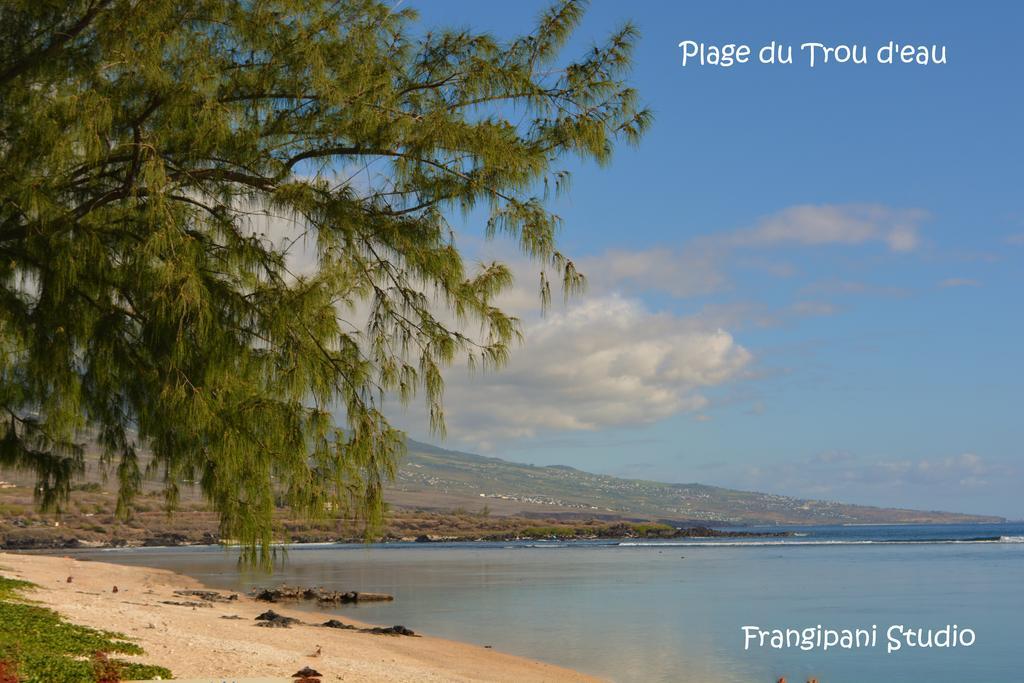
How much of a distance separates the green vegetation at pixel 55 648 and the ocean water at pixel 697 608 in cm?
179

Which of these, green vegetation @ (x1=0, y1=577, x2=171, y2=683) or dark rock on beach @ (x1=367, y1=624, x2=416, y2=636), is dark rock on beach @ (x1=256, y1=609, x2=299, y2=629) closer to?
dark rock on beach @ (x1=367, y1=624, x2=416, y2=636)

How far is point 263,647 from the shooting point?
52.0ft

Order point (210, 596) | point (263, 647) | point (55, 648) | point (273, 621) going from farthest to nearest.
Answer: point (210, 596), point (273, 621), point (263, 647), point (55, 648)

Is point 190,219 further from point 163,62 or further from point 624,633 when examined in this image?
point 624,633

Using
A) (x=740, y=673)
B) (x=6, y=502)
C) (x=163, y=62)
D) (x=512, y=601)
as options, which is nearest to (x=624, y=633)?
(x=740, y=673)

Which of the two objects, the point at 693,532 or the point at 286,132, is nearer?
the point at 286,132

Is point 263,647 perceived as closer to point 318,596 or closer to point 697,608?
point 318,596

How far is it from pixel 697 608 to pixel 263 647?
14.8 meters

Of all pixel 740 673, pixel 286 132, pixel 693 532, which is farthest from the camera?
pixel 693 532

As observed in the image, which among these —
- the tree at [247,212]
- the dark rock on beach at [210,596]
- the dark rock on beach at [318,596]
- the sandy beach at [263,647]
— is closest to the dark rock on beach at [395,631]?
the sandy beach at [263,647]

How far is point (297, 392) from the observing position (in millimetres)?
7410

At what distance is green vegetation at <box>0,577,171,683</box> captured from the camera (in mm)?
9336

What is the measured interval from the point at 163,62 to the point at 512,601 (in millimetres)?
24387

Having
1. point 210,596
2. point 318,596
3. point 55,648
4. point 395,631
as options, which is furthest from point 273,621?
point 55,648
